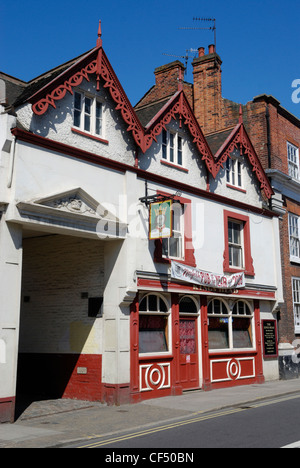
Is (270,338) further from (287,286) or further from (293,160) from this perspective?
(293,160)

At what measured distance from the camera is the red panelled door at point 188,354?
1572cm

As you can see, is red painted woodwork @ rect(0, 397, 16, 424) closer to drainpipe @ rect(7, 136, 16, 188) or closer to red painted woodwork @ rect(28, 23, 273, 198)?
drainpipe @ rect(7, 136, 16, 188)

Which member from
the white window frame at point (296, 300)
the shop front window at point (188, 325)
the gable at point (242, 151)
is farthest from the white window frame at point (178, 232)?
the white window frame at point (296, 300)

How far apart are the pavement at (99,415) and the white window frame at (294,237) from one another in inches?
305

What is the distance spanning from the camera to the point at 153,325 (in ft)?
49.5

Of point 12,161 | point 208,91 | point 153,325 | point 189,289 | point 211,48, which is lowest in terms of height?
point 153,325

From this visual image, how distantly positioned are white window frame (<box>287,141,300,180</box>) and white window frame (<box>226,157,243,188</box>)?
464 cm

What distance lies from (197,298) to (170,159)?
4.80 metres

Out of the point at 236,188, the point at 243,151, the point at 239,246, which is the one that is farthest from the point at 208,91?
the point at 239,246

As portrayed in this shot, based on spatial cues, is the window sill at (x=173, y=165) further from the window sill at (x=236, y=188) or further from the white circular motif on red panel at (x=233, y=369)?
the white circular motif on red panel at (x=233, y=369)

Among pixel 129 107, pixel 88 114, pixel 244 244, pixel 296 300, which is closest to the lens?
pixel 88 114

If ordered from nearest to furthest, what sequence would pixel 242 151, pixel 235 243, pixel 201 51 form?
pixel 235 243 → pixel 242 151 → pixel 201 51

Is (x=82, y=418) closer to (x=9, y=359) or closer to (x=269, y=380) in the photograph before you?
(x=9, y=359)

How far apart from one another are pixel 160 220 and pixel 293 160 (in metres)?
12.1
